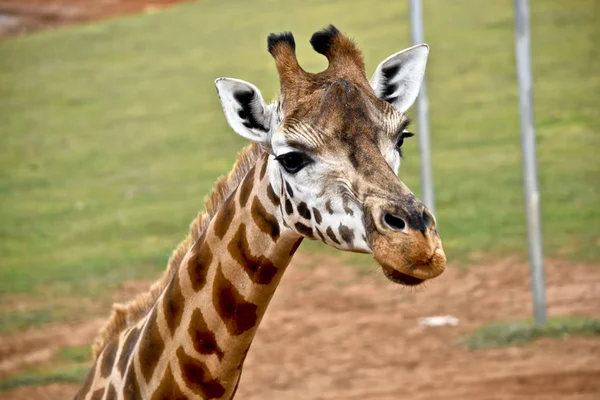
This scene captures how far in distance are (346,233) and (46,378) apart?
750 centimetres

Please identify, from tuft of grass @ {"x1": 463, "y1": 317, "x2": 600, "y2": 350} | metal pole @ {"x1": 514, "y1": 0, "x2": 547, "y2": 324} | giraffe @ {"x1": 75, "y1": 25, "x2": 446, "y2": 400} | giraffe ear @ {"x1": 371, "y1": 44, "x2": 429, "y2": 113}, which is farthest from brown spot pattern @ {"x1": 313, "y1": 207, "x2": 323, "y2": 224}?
tuft of grass @ {"x1": 463, "y1": 317, "x2": 600, "y2": 350}

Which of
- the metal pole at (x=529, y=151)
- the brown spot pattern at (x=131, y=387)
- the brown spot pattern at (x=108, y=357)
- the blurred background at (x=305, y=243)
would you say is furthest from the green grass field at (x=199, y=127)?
the brown spot pattern at (x=131, y=387)

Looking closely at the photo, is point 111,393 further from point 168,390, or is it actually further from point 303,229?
point 303,229

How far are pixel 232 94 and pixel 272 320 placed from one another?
27.0 feet

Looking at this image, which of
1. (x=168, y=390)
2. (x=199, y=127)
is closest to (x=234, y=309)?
(x=168, y=390)

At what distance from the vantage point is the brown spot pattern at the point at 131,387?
5832 mm

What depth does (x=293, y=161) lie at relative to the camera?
5.27 meters

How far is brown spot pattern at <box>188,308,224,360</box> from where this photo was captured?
18.2 ft

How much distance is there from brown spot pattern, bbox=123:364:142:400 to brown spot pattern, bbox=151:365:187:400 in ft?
0.51

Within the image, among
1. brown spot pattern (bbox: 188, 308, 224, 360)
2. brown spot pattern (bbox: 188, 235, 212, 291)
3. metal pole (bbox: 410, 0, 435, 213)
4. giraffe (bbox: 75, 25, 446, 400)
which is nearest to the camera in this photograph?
giraffe (bbox: 75, 25, 446, 400)

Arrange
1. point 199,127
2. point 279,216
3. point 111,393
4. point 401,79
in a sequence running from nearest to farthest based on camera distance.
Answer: point 279,216 → point 401,79 → point 111,393 → point 199,127

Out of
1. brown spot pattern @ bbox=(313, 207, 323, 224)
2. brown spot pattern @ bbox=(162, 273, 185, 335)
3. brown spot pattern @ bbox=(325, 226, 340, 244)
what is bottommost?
brown spot pattern @ bbox=(162, 273, 185, 335)

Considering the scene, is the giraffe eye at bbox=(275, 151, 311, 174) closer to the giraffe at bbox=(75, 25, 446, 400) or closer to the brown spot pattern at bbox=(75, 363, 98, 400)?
the giraffe at bbox=(75, 25, 446, 400)

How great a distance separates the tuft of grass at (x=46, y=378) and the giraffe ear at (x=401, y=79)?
6784 millimetres
